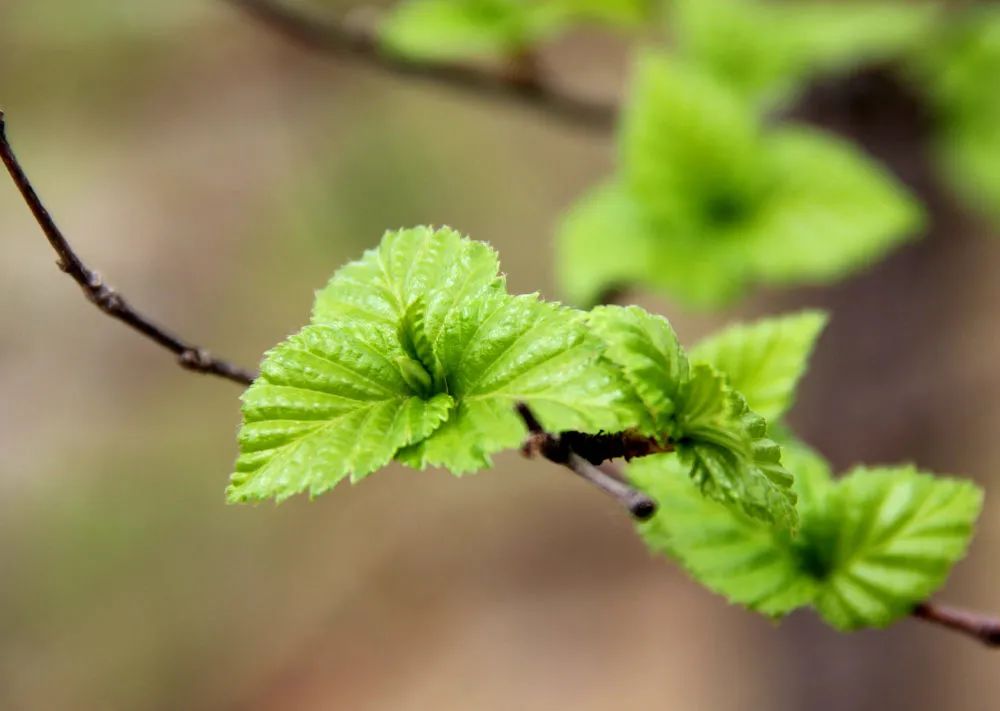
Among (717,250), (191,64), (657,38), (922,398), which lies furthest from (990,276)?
(191,64)

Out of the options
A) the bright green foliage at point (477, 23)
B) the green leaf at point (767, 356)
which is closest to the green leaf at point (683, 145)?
the bright green foliage at point (477, 23)

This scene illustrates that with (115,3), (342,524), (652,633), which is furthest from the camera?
(115,3)

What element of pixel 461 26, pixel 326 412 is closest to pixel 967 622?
pixel 326 412

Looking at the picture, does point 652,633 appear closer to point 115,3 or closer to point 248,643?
point 248,643

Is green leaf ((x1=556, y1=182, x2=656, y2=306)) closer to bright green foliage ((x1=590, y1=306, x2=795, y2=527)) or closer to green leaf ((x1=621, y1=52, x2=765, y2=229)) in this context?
green leaf ((x1=621, y1=52, x2=765, y2=229))

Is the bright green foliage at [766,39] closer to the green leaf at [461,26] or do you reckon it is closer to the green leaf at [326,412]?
the green leaf at [461,26]
